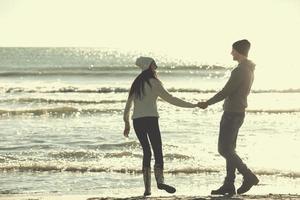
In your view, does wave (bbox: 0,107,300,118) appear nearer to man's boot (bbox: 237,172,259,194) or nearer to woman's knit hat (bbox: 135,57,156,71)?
woman's knit hat (bbox: 135,57,156,71)

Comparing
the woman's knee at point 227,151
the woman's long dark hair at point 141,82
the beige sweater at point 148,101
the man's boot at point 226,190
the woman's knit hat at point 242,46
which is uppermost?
the woman's knit hat at point 242,46

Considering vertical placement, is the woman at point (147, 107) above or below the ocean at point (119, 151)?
above

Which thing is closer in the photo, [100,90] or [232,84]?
[232,84]

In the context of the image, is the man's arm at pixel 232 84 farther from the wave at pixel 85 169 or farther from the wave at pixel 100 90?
the wave at pixel 100 90

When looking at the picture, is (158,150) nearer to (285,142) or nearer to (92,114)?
(285,142)

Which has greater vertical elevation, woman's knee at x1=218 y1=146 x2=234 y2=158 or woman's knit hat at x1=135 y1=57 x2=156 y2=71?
woman's knit hat at x1=135 y1=57 x2=156 y2=71

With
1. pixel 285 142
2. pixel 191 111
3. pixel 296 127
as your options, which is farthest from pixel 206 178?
pixel 191 111

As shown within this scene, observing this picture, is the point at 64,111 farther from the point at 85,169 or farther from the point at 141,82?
the point at 141,82

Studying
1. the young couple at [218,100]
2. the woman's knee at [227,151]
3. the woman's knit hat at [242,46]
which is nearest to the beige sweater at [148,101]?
the young couple at [218,100]

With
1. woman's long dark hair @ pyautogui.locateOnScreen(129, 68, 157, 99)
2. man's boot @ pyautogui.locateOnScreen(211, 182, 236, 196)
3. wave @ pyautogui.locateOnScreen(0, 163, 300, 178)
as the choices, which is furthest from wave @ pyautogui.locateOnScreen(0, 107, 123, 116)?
man's boot @ pyautogui.locateOnScreen(211, 182, 236, 196)

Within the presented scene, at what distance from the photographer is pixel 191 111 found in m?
27.7

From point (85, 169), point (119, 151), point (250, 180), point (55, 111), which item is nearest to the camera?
point (250, 180)

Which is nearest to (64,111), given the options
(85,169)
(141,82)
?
(85,169)

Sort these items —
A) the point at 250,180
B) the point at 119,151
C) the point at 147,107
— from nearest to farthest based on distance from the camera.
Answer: the point at 147,107
the point at 250,180
the point at 119,151
